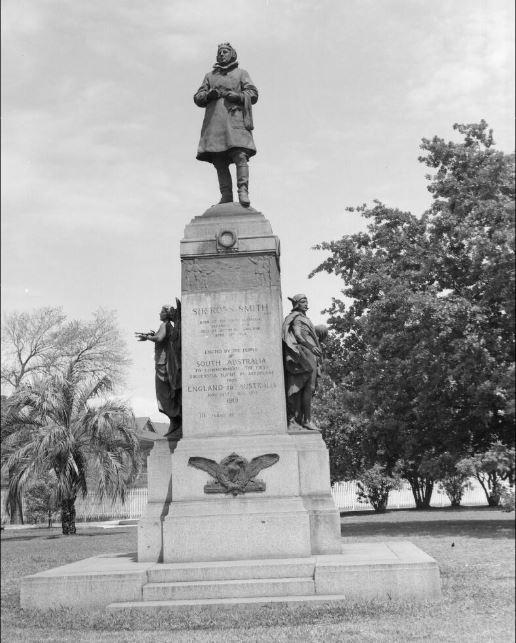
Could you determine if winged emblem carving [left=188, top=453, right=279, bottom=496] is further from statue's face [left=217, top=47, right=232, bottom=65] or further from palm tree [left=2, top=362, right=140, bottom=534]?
palm tree [left=2, top=362, right=140, bottom=534]

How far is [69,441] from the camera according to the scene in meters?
23.1

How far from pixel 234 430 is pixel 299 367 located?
4.19 feet

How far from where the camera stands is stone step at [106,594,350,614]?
7547 mm

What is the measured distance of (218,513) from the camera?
9508 mm

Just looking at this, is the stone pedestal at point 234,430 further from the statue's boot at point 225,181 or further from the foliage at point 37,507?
the foliage at point 37,507

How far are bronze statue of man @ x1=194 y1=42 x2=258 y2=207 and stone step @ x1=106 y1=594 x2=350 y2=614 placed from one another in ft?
19.4

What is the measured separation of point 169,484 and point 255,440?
1.34 meters

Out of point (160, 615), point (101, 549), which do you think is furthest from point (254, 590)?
point (101, 549)

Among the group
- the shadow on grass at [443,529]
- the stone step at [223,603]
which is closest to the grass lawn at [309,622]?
the stone step at [223,603]

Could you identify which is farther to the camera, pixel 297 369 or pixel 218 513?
pixel 297 369

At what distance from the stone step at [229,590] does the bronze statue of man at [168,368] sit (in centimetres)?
295

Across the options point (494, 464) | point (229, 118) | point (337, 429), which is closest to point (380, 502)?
point (337, 429)

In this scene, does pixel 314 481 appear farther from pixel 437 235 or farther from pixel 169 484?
pixel 437 235

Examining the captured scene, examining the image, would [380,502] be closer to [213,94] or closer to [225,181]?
[225,181]
